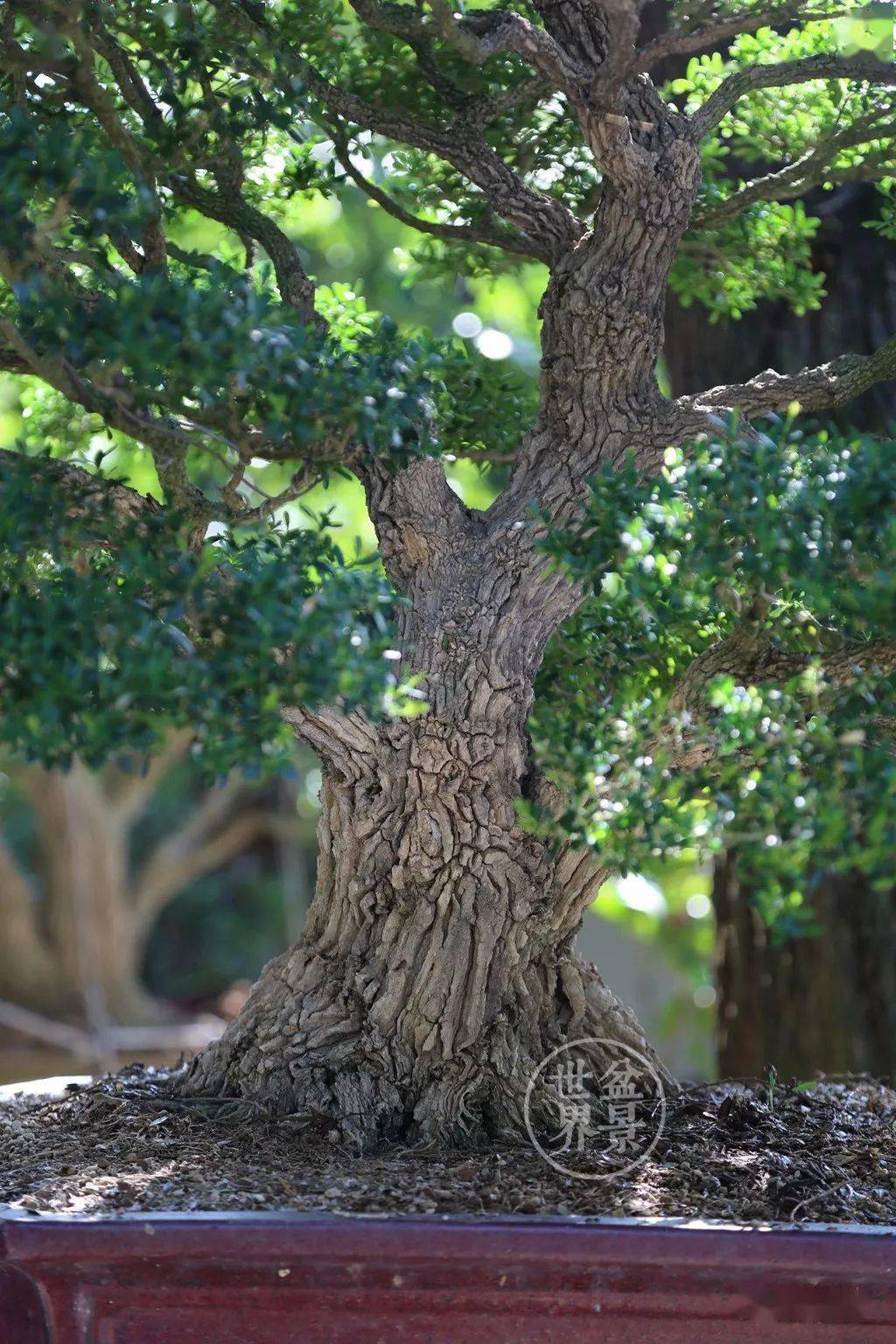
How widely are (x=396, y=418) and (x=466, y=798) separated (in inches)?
18.4

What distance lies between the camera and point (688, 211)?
5.19 ft

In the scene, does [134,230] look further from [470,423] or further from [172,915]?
[172,915]

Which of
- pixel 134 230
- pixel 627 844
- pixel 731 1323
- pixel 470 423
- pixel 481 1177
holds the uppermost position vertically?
pixel 470 423

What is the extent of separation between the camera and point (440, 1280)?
47.0 inches

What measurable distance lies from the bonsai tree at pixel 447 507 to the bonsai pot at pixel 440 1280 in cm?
31

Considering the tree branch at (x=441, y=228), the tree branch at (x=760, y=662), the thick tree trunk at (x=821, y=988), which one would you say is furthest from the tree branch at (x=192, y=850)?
the tree branch at (x=760, y=662)

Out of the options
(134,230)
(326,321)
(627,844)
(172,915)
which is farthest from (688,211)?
(172,915)

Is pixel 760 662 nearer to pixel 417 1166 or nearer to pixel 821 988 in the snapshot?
pixel 417 1166

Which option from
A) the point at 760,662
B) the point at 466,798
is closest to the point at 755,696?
the point at 760,662

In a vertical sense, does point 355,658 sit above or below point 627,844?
above

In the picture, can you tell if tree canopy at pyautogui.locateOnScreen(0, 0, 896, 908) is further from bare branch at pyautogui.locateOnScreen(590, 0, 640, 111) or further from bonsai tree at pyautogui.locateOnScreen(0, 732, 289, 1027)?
bonsai tree at pyautogui.locateOnScreen(0, 732, 289, 1027)

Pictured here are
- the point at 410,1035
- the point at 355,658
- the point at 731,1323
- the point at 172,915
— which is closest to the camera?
the point at 355,658

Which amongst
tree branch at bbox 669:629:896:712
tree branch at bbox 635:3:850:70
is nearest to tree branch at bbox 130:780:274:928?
tree branch at bbox 669:629:896:712

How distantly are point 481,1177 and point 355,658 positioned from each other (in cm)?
60
